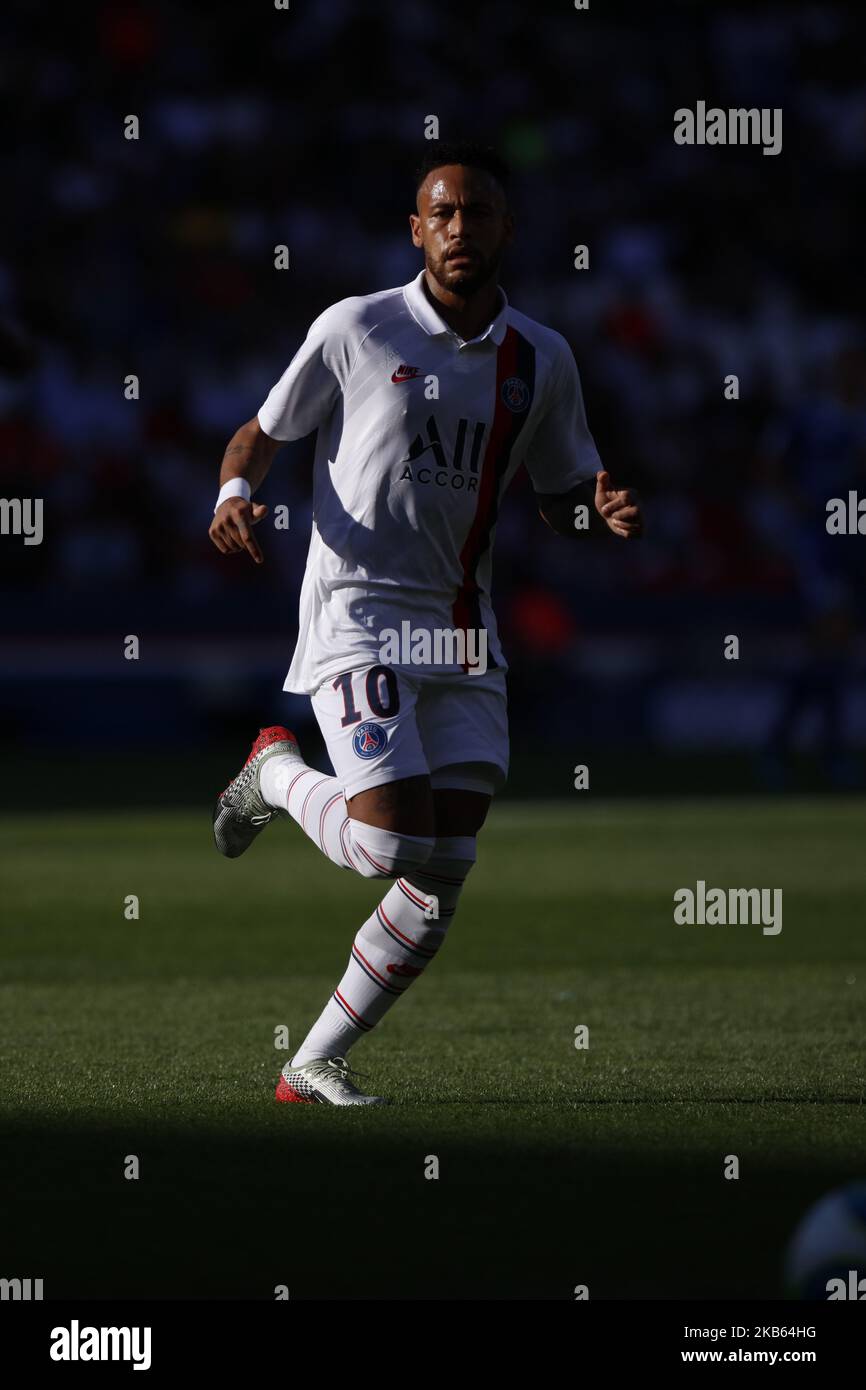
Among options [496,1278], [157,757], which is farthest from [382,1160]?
[157,757]

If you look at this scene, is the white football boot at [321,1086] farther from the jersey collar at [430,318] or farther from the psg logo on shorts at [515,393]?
the jersey collar at [430,318]

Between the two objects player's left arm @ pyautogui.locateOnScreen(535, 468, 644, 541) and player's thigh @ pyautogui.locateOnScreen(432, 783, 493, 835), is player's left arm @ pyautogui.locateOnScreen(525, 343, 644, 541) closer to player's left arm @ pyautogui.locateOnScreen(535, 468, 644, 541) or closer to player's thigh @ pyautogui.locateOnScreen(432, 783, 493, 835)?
player's left arm @ pyautogui.locateOnScreen(535, 468, 644, 541)

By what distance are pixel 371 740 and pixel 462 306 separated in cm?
111

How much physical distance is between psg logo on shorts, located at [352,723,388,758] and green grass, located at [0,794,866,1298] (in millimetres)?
832

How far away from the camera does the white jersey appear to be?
5004 millimetres

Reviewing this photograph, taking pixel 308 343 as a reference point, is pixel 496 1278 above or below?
below

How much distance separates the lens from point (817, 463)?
48.5 feet

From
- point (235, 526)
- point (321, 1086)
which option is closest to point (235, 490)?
point (235, 526)

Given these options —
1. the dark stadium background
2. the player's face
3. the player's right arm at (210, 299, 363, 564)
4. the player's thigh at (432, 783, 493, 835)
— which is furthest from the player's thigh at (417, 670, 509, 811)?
the dark stadium background

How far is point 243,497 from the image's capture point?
16.2 feet

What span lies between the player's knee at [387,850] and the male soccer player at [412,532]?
6 centimetres

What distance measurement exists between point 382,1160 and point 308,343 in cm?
199

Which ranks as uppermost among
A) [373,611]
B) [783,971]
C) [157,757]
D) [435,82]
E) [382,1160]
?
[435,82]
